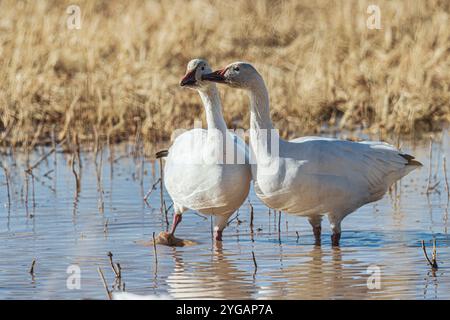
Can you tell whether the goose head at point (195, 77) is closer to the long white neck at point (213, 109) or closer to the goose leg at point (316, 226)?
the long white neck at point (213, 109)

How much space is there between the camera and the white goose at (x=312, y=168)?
23.0ft

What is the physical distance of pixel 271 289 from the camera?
247 inches

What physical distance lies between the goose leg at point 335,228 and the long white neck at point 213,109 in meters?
1.01

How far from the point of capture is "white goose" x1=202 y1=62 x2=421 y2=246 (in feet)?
23.0

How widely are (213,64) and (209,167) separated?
708 cm

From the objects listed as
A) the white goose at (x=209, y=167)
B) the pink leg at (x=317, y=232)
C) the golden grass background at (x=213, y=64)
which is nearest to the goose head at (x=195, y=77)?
the white goose at (x=209, y=167)

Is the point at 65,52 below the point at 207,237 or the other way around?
the other way around

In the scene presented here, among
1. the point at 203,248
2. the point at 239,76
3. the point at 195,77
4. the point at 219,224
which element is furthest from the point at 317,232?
the point at 195,77

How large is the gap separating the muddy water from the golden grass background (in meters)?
1.56

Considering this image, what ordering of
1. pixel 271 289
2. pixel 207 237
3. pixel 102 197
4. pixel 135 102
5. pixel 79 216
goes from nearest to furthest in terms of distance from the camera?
pixel 271 289 → pixel 207 237 → pixel 79 216 → pixel 102 197 → pixel 135 102

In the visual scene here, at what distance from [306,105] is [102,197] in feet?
11.9
